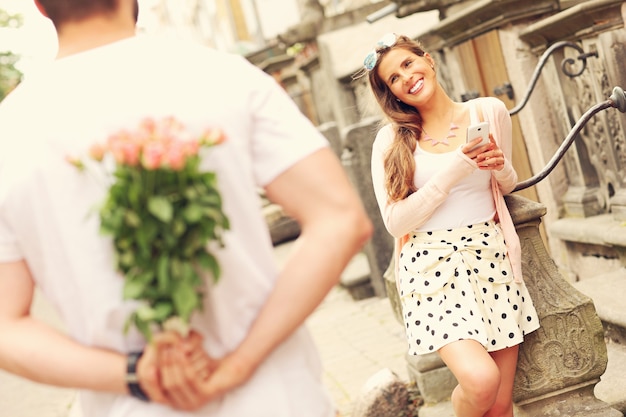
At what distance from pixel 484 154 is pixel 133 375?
2.07m

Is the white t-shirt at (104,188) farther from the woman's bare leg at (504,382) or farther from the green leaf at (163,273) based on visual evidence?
the woman's bare leg at (504,382)

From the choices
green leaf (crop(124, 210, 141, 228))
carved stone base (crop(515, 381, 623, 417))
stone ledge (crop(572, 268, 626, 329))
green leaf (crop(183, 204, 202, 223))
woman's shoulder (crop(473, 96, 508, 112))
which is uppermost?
green leaf (crop(124, 210, 141, 228))

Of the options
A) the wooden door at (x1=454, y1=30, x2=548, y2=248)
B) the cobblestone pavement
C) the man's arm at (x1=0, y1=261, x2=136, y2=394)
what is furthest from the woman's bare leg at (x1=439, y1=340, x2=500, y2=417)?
the wooden door at (x1=454, y1=30, x2=548, y2=248)

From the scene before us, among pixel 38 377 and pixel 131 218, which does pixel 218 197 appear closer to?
pixel 131 218

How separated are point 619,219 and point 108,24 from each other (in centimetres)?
476

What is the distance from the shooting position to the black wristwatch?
1.72 m

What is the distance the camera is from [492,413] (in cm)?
368

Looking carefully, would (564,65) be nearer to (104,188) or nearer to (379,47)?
(379,47)

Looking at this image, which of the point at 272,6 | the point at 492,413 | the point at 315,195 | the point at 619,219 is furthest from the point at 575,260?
the point at 272,6

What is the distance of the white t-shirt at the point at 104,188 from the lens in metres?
1.74

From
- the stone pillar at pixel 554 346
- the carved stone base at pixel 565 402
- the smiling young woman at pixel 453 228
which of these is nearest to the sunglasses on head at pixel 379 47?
the smiling young woman at pixel 453 228

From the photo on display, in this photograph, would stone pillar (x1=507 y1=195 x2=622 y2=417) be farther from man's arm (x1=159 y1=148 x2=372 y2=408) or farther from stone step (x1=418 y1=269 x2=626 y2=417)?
man's arm (x1=159 y1=148 x2=372 y2=408)

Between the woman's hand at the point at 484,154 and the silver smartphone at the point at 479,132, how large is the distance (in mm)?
15

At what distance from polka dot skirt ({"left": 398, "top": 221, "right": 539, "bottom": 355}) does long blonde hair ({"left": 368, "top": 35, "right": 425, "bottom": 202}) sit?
212 millimetres
